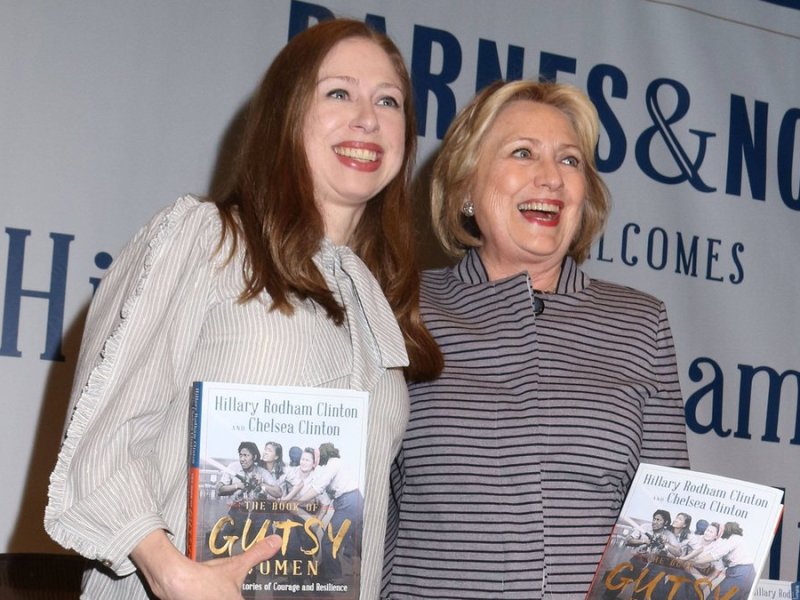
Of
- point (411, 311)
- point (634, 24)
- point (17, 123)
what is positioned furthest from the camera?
point (634, 24)

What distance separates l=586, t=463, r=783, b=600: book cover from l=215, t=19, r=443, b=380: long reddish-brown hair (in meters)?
0.48

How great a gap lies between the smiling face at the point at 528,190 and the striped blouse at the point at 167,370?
0.50 metres

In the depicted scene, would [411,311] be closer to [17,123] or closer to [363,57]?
[363,57]

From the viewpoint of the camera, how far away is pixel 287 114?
202 centimetres

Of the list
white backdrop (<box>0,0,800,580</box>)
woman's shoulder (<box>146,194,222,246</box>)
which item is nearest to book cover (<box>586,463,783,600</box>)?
woman's shoulder (<box>146,194,222,246</box>)

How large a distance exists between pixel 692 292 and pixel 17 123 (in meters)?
1.95

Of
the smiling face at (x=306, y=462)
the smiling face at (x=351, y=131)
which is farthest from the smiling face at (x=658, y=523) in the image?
the smiling face at (x=351, y=131)

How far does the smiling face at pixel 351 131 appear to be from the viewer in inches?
80.1

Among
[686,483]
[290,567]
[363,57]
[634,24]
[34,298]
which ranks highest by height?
[634,24]

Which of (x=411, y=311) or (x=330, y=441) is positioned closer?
(x=330, y=441)

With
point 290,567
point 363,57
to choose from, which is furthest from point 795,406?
point 290,567

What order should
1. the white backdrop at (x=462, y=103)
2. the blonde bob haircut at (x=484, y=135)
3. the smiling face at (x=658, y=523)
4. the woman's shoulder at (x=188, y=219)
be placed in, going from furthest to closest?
the white backdrop at (x=462, y=103) → the blonde bob haircut at (x=484, y=135) → the smiling face at (x=658, y=523) → the woman's shoulder at (x=188, y=219)

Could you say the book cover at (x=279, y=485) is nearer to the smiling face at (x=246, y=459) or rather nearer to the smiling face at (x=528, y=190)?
the smiling face at (x=246, y=459)

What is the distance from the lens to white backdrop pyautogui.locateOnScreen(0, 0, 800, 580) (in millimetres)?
2611
